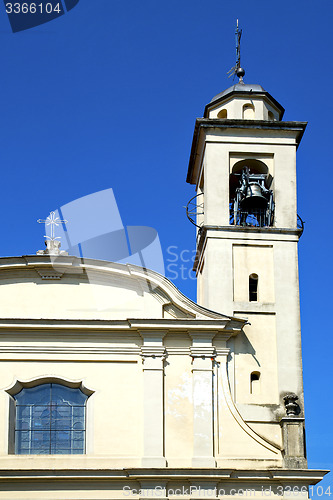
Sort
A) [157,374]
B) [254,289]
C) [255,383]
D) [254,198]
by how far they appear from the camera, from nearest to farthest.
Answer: [157,374] → [255,383] → [254,289] → [254,198]

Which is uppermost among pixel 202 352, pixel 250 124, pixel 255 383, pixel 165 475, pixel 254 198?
pixel 250 124

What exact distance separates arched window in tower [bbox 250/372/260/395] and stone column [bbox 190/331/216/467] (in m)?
0.87

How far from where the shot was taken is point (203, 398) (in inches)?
743

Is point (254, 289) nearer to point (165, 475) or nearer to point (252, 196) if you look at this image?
point (252, 196)

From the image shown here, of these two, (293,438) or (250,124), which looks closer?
(293,438)

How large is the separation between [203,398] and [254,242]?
357 cm

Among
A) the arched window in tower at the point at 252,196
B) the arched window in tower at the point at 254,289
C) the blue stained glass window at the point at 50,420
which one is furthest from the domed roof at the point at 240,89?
the blue stained glass window at the point at 50,420

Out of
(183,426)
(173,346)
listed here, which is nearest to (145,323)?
(173,346)

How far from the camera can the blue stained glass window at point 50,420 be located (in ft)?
61.0

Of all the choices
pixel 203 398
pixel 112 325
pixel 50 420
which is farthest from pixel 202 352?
pixel 50 420

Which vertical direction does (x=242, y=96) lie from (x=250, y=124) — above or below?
above

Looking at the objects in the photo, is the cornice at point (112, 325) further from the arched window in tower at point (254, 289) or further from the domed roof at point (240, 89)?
the domed roof at point (240, 89)

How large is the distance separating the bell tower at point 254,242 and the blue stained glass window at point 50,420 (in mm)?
3068

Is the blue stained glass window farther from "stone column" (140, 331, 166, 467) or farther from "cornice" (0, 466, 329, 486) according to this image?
"stone column" (140, 331, 166, 467)
